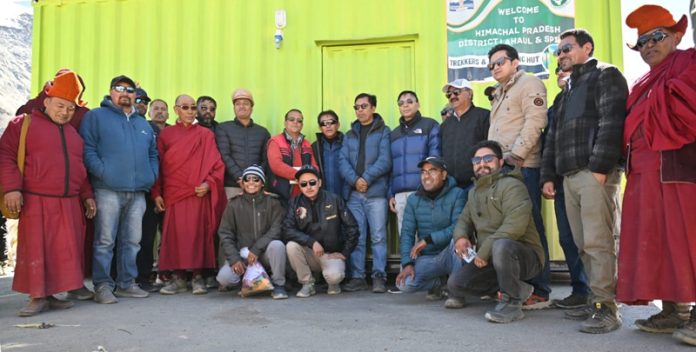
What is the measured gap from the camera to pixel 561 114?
396cm

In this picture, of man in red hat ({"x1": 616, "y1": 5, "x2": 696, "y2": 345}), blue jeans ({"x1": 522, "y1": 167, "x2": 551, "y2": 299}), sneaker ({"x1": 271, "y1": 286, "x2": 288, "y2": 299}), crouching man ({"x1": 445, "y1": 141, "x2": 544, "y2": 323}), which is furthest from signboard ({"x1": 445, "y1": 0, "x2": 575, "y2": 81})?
sneaker ({"x1": 271, "y1": 286, "x2": 288, "y2": 299})

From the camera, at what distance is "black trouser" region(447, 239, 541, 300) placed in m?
3.90

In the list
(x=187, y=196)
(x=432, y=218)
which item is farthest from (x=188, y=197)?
(x=432, y=218)

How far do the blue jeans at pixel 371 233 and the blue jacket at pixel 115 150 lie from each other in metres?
1.95

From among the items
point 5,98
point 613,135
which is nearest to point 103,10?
point 613,135

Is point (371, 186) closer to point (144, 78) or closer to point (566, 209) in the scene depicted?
point (566, 209)

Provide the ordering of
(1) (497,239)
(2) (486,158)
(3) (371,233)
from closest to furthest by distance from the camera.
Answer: (1) (497,239) → (2) (486,158) → (3) (371,233)

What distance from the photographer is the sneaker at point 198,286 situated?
205 inches

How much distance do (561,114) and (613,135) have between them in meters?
0.48

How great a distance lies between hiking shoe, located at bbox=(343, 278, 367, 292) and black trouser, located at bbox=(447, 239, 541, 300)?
1252 mm

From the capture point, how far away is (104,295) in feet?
15.7

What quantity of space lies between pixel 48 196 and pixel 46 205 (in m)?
0.07

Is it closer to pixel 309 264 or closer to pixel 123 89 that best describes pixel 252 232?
pixel 309 264

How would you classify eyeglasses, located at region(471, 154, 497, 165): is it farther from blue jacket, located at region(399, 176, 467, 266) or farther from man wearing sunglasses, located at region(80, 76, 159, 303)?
man wearing sunglasses, located at region(80, 76, 159, 303)
